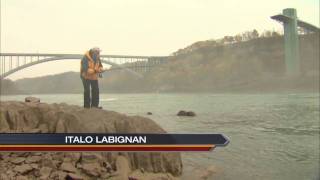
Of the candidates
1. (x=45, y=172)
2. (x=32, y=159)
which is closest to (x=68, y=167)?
(x=45, y=172)

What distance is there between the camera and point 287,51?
5996 mm

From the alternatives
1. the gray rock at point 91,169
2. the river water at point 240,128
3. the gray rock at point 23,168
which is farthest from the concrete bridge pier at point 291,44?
the gray rock at point 23,168

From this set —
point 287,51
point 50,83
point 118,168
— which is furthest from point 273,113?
point 50,83

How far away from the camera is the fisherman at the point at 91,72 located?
14.0 feet

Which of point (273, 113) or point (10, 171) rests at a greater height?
point (273, 113)

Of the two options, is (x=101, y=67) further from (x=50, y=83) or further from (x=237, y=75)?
(x=237, y=75)

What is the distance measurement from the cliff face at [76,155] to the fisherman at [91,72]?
0.24 m

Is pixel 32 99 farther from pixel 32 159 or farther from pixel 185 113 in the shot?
pixel 185 113

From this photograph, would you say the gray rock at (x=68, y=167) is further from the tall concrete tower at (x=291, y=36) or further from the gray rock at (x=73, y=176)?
the tall concrete tower at (x=291, y=36)

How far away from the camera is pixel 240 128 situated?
629cm

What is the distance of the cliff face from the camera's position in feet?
13.8

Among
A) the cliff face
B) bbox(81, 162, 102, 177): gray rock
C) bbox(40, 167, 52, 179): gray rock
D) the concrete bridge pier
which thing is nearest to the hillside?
the concrete bridge pier

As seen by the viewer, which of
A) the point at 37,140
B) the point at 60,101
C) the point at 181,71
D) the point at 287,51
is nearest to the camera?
the point at 37,140

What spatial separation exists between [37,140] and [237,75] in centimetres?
328
